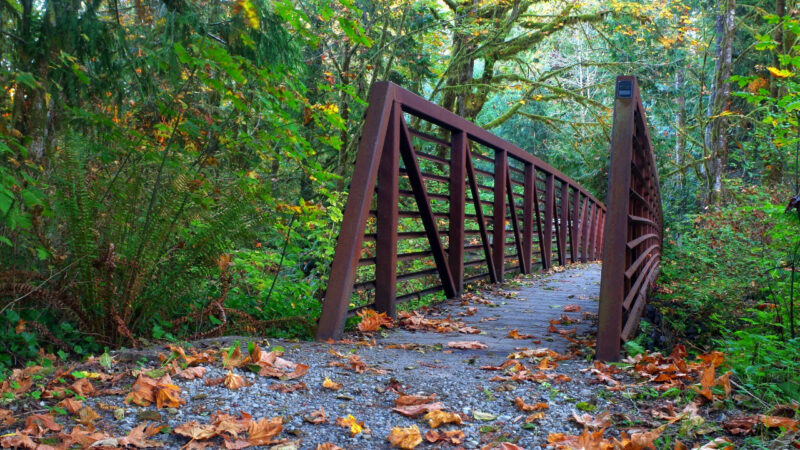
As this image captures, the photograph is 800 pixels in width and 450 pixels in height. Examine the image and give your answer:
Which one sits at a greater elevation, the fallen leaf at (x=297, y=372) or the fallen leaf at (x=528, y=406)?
the fallen leaf at (x=297, y=372)

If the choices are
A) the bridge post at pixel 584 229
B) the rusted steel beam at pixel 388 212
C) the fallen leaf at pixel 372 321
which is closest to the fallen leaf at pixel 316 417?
the fallen leaf at pixel 372 321

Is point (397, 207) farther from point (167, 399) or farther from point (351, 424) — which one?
point (167, 399)

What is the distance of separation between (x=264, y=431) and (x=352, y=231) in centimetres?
187

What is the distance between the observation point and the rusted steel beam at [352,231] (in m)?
3.82

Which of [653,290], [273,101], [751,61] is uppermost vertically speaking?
[751,61]

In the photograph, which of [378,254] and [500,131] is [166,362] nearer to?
[378,254]

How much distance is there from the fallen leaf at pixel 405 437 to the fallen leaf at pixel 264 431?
419mm

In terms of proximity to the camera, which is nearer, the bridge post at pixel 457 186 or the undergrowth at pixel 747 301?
the undergrowth at pixel 747 301

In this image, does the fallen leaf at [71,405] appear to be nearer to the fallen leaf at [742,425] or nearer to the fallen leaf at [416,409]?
the fallen leaf at [416,409]

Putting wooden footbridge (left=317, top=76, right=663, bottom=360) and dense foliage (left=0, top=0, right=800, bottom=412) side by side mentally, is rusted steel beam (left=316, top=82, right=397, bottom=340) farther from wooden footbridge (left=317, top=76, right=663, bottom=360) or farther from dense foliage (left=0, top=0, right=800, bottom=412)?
dense foliage (left=0, top=0, right=800, bottom=412)

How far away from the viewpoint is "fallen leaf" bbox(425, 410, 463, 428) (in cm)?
238

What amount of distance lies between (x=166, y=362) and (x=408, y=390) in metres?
1.15

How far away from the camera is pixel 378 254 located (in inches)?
178

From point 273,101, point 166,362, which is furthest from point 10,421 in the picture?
point 273,101
